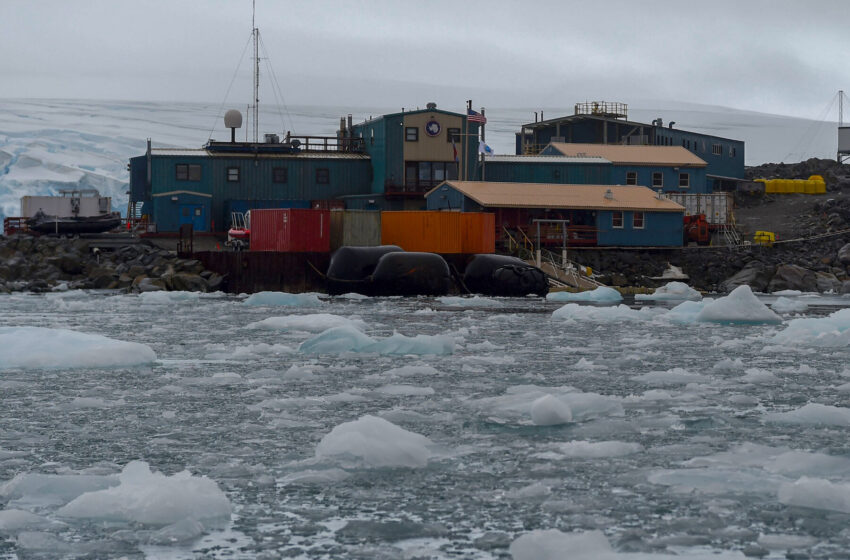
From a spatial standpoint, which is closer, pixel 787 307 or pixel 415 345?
pixel 415 345

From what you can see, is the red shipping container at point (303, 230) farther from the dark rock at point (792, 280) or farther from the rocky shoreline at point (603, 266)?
the dark rock at point (792, 280)

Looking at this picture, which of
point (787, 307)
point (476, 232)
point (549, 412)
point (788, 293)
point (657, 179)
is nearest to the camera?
point (549, 412)

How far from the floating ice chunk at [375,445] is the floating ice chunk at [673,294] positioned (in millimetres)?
28718

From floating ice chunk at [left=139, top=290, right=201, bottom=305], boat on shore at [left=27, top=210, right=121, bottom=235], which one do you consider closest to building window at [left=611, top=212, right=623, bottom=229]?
floating ice chunk at [left=139, top=290, right=201, bottom=305]

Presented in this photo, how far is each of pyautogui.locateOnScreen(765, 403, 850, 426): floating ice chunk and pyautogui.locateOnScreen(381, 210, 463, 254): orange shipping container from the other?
2979cm

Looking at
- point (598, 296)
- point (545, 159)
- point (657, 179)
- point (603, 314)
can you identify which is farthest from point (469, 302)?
point (657, 179)

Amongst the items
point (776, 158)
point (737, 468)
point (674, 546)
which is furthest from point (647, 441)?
point (776, 158)

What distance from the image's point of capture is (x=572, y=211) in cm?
4744

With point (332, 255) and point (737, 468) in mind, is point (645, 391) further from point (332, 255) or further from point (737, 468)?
point (332, 255)

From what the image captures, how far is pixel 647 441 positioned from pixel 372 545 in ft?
12.4

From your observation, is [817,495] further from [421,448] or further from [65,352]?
[65,352]

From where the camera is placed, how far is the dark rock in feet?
140

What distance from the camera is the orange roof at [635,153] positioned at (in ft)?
183

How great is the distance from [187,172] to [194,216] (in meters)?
2.07
